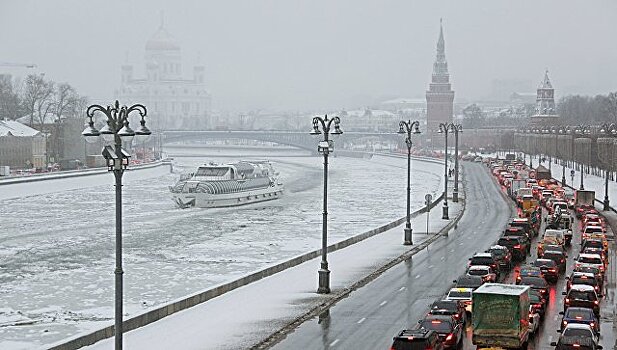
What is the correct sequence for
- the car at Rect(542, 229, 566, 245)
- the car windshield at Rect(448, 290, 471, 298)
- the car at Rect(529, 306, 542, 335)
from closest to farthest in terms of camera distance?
the car at Rect(529, 306, 542, 335) → the car windshield at Rect(448, 290, 471, 298) → the car at Rect(542, 229, 566, 245)

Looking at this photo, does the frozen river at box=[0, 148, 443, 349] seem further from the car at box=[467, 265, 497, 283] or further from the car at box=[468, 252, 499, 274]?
the car at box=[467, 265, 497, 283]

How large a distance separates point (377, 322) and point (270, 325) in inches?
127

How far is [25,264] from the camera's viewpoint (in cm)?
4778

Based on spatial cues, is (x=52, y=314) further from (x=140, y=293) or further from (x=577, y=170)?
(x=577, y=170)

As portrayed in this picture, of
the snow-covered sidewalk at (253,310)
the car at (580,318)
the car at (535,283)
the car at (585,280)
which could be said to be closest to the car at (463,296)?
the car at (535,283)

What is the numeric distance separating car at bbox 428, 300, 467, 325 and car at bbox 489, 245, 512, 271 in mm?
11651

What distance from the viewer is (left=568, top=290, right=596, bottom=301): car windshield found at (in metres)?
30.0

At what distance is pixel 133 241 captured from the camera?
190ft

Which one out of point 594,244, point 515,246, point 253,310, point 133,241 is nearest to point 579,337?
point 253,310

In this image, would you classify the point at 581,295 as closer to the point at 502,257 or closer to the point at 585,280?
the point at 585,280

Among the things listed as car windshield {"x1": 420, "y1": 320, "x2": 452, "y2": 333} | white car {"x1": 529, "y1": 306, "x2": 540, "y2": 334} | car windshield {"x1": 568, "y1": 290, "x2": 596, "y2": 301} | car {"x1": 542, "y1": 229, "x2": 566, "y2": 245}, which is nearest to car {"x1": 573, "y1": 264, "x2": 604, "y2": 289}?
car windshield {"x1": 568, "y1": 290, "x2": 596, "y2": 301}

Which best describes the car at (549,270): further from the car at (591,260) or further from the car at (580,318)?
the car at (580,318)

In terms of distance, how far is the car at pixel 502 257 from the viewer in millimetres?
39938

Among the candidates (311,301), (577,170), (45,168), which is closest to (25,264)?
(311,301)
